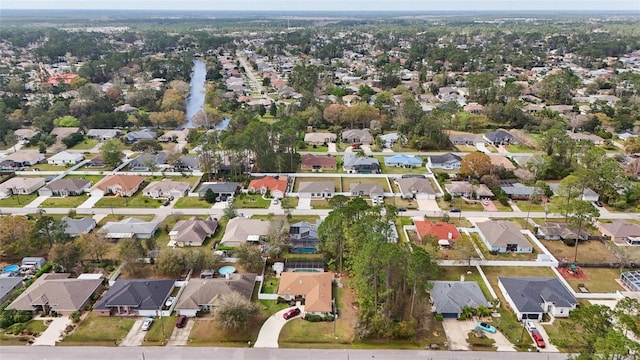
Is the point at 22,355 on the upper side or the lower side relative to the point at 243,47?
lower

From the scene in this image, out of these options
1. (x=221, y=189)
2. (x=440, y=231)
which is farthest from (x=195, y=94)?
(x=440, y=231)

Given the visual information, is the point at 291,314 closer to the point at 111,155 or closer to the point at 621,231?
the point at 621,231

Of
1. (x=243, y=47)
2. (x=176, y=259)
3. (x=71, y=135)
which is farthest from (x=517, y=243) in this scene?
(x=243, y=47)

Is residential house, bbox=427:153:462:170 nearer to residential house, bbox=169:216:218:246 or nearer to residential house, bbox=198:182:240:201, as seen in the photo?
residential house, bbox=198:182:240:201

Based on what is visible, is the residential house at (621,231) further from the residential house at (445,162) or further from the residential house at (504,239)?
the residential house at (445,162)

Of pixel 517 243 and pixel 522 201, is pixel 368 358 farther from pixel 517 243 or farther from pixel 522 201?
pixel 522 201

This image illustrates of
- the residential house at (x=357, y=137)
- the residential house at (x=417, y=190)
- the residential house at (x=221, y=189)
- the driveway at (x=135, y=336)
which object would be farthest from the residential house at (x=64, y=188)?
the residential house at (x=357, y=137)
